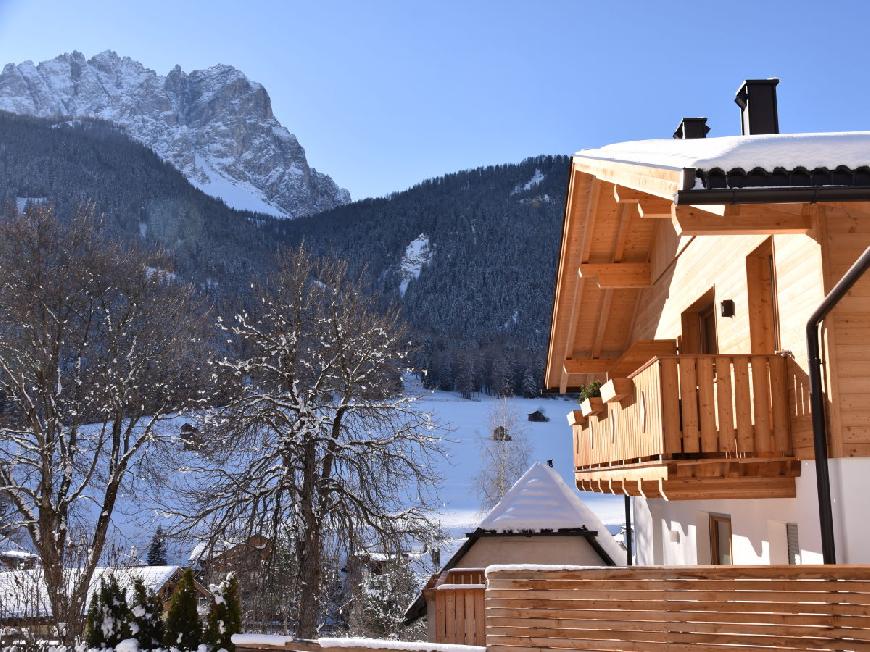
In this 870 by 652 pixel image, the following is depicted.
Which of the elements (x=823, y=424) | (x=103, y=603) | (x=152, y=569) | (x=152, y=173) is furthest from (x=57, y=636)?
(x=152, y=173)

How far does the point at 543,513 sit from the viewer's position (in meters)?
17.1

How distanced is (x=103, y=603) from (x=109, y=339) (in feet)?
34.0

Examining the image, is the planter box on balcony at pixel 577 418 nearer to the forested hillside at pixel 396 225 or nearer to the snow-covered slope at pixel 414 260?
the forested hillside at pixel 396 225

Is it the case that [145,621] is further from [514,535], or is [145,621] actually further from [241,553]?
[514,535]

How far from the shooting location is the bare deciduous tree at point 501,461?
40656mm

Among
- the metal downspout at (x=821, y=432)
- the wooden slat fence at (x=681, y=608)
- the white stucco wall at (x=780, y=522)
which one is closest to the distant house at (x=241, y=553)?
the white stucco wall at (x=780, y=522)

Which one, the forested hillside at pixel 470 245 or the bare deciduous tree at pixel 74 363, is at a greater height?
the forested hillside at pixel 470 245

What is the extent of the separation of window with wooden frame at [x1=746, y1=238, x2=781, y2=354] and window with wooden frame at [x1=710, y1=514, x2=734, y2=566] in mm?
2480

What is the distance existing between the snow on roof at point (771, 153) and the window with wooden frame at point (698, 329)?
3.49 metres

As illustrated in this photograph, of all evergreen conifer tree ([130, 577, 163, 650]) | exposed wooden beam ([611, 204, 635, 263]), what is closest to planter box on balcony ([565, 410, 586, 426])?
exposed wooden beam ([611, 204, 635, 263])

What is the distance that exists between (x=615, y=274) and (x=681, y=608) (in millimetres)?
7183

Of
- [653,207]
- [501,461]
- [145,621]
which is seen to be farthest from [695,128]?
[501,461]

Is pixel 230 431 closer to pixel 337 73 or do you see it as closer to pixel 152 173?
pixel 337 73

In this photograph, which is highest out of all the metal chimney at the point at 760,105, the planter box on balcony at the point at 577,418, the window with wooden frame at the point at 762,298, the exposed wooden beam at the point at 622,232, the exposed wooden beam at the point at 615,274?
the metal chimney at the point at 760,105
